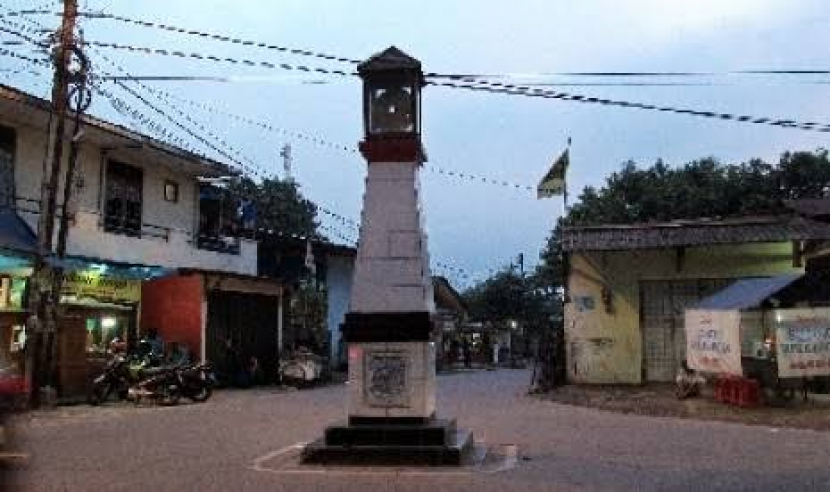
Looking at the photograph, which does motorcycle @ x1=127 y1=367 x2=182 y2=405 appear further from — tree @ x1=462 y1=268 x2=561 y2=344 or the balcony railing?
tree @ x1=462 y1=268 x2=561 y2=344

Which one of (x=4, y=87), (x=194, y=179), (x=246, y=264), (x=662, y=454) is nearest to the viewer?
(x=662, y=454)

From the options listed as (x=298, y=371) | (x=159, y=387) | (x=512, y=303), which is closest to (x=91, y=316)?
(x=159, y=387)

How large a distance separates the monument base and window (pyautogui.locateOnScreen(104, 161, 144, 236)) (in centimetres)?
1444

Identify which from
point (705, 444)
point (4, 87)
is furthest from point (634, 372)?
point (4, 87)

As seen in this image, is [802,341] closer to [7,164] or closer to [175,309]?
[175,309]

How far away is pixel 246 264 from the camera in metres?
31.3

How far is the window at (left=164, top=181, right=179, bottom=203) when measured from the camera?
27.0m

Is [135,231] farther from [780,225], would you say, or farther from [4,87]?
[780,225]

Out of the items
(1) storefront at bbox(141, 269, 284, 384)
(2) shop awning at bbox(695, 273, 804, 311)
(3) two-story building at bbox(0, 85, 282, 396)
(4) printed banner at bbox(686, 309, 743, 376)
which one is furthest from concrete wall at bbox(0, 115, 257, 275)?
(2) shop awning at bbox(695, 273, 804, 311)

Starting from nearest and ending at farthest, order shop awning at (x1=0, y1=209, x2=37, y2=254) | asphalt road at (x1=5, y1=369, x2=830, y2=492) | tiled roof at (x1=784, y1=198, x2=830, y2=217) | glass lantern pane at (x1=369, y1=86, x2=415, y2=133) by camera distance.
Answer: asphalt road at (x1=5, y1=369, x2=830, y2=492) < glass lantern pane at (x1=369, y1=86, x2=415, y2=133) < shop awning at (x1=0, y1=209, x2=37, y2=254) < tiled roof at (x1=784, y1=198, x2=830, y2=217)

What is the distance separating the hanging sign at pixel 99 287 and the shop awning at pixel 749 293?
13.9m

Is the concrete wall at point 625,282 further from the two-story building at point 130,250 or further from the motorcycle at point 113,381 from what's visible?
the motorcycle at point 113,381

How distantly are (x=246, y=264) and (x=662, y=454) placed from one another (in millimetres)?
22029

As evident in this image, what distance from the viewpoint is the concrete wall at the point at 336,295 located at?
127 feet
